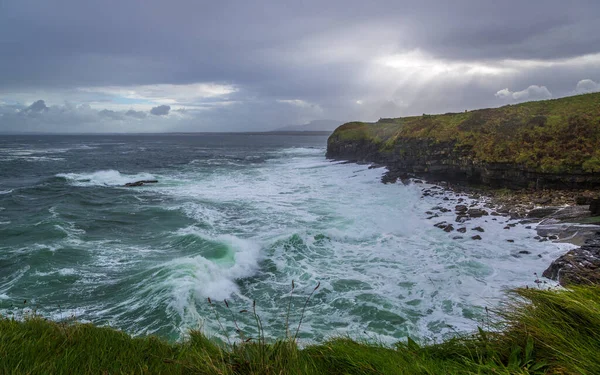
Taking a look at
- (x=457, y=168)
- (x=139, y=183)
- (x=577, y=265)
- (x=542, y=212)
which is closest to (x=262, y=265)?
(x=577, y=265)

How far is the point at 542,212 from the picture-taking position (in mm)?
16609

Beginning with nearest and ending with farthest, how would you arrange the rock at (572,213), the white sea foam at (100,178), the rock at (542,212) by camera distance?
the rock at (572,213) → the rock at (542,212) → the white sea foam at (100,178)

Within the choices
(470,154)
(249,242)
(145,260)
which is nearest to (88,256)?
(145,260)

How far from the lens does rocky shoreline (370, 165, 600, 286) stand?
10.1 m

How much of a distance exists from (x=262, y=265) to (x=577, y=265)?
10076 mm

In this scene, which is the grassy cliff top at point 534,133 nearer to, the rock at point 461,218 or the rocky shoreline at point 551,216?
the rocky shoreline at point 551,216

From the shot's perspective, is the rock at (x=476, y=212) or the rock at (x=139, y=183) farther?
the rock at (x=139, y=183)

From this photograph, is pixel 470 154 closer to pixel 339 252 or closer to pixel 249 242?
pixel 339 252

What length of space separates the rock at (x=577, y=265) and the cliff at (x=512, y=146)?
1169cm

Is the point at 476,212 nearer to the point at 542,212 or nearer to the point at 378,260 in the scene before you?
the point at 542,212

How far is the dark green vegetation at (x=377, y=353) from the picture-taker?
9.70 ft

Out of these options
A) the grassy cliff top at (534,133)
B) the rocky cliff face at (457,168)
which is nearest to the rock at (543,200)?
the rocky cliff face at (457,168)

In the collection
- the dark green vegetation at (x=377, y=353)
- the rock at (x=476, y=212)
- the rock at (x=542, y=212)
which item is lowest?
the rock at (x=476, y=212)

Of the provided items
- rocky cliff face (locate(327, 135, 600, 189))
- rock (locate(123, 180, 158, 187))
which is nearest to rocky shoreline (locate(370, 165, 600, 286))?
rocky cliff face (locate(327, 135, 600, 189))
